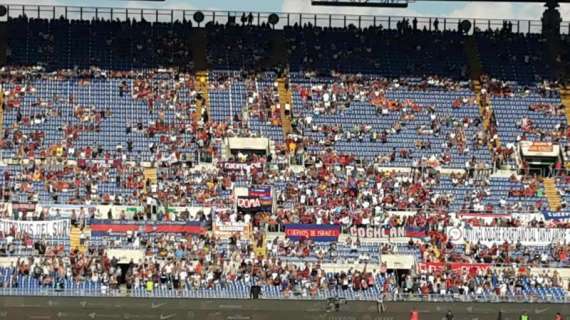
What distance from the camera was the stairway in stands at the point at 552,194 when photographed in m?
72.4

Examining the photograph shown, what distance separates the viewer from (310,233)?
68.6 m

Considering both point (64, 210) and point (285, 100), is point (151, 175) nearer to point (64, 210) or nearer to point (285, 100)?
point (64, 210)

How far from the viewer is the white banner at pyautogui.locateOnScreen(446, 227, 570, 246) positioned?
69.1 meters

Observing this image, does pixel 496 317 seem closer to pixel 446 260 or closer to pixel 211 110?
pixel 446 260

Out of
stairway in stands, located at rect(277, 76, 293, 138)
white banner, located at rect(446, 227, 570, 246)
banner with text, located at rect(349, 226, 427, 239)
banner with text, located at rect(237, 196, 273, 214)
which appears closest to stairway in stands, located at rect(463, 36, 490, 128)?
stairway in stands, located at rect(277, 76, 293, 138)

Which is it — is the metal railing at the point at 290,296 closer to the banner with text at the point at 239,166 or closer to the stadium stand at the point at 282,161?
the stadium stand at the point at 282,161

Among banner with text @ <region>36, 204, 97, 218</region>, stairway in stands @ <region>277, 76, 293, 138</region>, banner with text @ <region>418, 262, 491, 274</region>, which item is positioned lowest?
banner with text @ <region>418, 262, 491, 274</region>

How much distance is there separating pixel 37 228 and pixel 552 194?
862 inches

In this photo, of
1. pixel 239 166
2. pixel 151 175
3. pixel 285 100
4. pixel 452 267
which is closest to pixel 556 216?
pixel 452 267

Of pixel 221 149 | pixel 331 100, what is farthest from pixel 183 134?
pixel 331 100

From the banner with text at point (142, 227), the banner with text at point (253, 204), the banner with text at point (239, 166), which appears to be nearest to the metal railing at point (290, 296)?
the banner with text at point (142, 227)

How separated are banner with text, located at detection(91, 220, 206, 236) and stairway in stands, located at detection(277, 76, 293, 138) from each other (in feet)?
30.0

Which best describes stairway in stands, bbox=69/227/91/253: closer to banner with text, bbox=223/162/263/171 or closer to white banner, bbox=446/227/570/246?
banner with text, bbox=223/162/263/171

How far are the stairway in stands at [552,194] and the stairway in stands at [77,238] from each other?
1945cm
